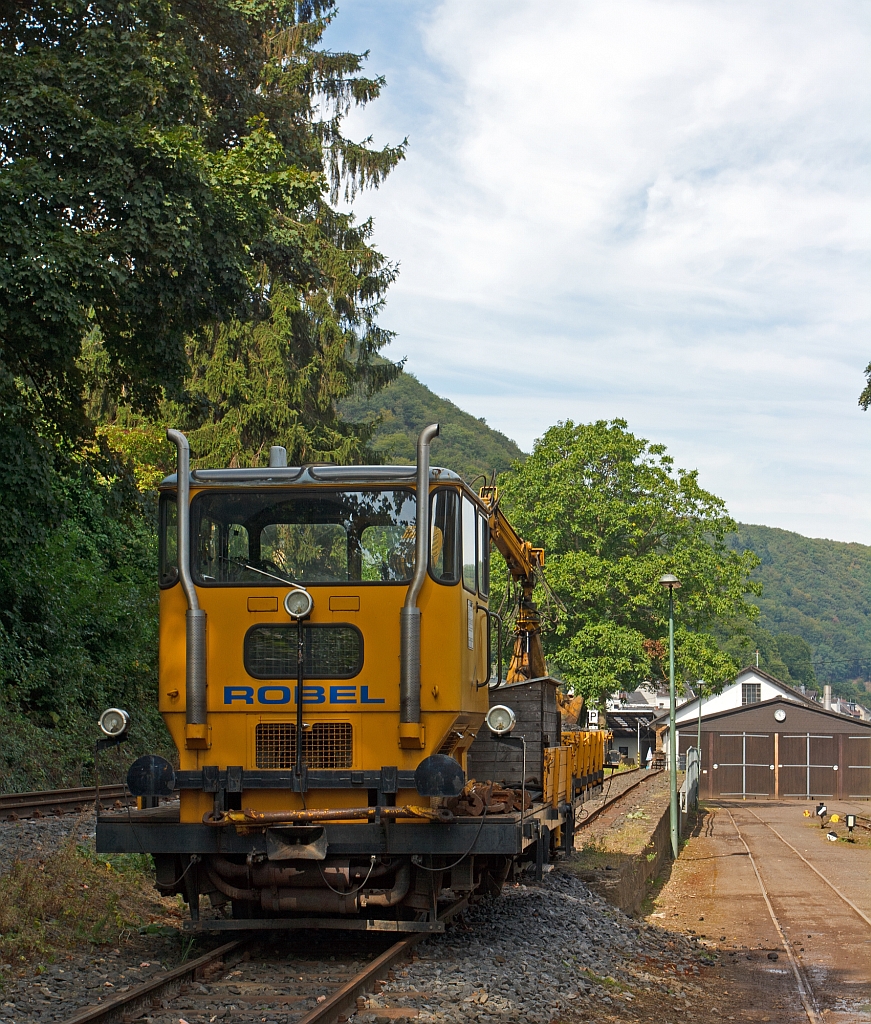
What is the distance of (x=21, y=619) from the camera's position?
837 inches

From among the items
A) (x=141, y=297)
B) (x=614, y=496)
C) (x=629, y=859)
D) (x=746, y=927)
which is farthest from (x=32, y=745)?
(x=614, y=496)

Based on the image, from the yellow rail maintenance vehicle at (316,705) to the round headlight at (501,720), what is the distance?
0.06 feet

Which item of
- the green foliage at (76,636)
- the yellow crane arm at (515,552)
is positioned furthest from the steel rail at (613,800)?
the green foliage at (76,636)

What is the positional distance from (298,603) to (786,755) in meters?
54.6

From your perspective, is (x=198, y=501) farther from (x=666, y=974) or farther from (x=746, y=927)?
(x=746, y=927)

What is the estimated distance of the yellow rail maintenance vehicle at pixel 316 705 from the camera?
26.8 ft

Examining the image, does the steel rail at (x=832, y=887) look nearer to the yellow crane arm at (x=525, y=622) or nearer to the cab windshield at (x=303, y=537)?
the yellow crane arm at (x=525, y=622)

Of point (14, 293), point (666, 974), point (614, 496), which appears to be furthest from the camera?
point (614, 496)

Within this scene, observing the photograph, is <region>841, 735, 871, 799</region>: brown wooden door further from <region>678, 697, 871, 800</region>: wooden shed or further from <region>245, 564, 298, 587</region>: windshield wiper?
<region>245, 564, 298, 587</region>: windshield wiper

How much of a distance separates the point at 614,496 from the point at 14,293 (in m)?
34.0

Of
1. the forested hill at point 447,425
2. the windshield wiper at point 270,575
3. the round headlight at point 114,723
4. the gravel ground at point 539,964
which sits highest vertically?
the forested hill at point 447,425

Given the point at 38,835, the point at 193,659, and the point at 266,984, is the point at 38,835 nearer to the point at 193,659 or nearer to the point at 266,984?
the point at 193,659

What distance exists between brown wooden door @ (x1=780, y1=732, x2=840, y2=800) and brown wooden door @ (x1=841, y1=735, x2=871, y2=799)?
0.53m

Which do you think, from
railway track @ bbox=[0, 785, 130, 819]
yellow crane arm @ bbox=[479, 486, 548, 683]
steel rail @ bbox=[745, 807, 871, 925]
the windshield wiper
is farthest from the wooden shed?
the windshield wiper
